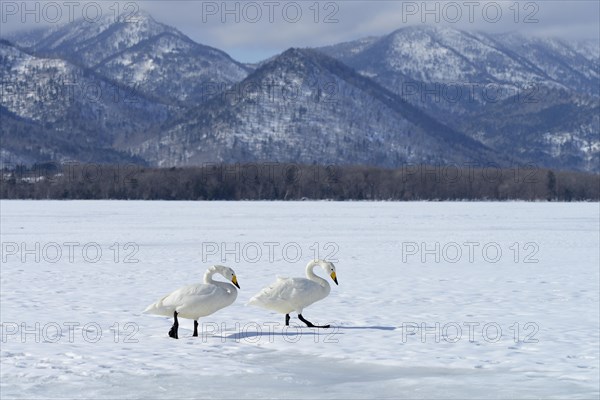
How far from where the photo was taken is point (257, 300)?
43.6 ft

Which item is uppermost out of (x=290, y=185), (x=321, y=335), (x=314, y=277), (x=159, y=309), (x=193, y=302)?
(x=290, y=185)

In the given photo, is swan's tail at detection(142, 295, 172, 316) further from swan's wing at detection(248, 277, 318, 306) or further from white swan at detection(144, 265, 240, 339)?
swan's wing at detection(248, 277, 318, 306)

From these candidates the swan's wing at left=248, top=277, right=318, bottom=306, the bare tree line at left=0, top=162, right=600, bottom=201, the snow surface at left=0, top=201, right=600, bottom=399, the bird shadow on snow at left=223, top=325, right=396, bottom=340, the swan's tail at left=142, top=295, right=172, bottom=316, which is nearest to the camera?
the snow surface at left=0, top=201, right=600, bottom=399

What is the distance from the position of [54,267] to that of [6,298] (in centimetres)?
707

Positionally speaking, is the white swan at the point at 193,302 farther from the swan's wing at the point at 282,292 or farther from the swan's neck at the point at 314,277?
the swan's neck at the point at 314,277

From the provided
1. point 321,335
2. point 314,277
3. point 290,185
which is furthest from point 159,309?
point 290,185

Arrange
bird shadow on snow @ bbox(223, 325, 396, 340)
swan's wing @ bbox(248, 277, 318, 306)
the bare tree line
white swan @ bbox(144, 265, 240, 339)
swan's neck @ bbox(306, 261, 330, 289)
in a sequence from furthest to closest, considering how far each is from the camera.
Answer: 1. the bare tree line
2. swan's neck @ bbox(306, 261, 330, 289)
3. swan's wing @ bbox(248, 277, 318, 306)
4. bird shadow on snow @ bbox(223, 325, 396, 340)
5. white swan @ bbox(144, 265, 240, 339)

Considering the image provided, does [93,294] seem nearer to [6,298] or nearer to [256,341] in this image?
[6,298]

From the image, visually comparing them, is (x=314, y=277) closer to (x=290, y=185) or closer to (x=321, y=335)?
(x=321, y=335)

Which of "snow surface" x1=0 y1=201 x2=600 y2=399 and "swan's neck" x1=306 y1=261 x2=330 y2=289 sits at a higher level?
"swan's neck" x1=306 y1=261 x2=330 y2=289

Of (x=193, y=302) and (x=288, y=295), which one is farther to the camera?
(x=288, y=295)

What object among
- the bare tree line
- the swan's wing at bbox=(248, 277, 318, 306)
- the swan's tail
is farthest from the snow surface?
the bare tree line

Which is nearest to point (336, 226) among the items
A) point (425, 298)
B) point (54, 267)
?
point (54, 267)

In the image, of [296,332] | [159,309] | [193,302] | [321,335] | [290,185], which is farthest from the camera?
[290,185]
